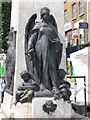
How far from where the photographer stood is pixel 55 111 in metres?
5.08

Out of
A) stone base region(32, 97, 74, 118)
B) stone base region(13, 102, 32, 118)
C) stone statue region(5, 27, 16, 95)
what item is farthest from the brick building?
stone base region(13, 102, 32, 118)

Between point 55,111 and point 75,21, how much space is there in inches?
900

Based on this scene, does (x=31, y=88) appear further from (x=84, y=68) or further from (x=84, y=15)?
(x=84, y=15)

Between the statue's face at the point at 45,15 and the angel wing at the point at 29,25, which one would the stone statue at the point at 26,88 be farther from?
the statue's face at the point at 45,15

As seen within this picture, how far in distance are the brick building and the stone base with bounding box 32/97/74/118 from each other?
18635mm

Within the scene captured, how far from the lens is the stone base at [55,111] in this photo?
16.3 ft

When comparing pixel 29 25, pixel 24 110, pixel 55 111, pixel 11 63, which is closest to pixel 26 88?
pixel 24 110

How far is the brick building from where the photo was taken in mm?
24352

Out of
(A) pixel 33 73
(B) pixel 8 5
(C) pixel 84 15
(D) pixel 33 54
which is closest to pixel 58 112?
(A) pixel 33 73

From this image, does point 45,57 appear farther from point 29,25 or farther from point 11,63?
point 11,63

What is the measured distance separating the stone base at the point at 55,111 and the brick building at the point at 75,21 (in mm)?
18635

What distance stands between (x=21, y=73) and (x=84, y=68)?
36.1 ft

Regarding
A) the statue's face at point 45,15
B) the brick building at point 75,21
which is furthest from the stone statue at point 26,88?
the brick building at point 75,21

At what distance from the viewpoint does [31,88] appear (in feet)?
16.9
